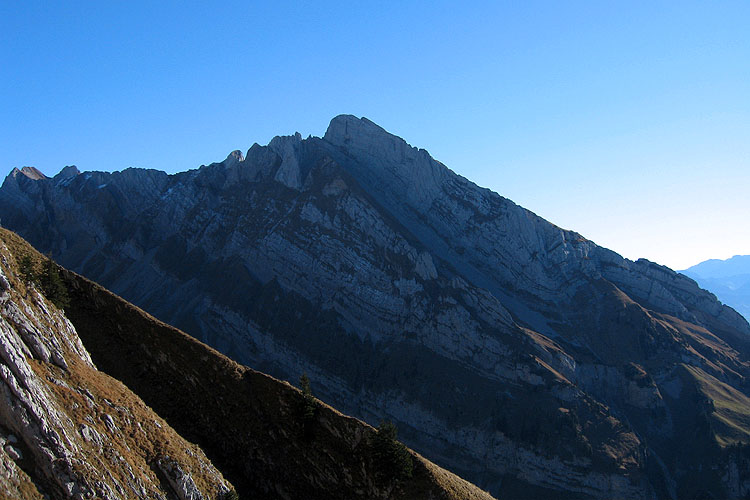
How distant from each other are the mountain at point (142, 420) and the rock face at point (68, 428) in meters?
0.10

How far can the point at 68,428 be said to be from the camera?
41.9m

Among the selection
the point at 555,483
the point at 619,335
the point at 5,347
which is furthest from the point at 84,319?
the point at 619,335

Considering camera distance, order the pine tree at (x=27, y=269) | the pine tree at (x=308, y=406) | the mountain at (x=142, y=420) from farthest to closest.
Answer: the pine tree at (x=308, y=406), the pine tree at (x=27, y=269), the mountain at (x=142, y=420)

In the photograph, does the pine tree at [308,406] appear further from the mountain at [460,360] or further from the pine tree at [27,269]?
the mountain at [460,360]

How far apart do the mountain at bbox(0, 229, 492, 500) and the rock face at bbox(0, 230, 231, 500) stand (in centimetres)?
10

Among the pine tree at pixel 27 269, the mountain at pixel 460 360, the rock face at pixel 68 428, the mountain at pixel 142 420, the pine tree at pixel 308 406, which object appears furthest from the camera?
the mountain at pixel 460 360

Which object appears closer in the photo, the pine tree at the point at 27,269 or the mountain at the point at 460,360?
the pine tree at the point at 27,269

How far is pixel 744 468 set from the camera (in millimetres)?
139375

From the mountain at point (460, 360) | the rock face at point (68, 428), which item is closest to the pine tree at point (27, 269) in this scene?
the rock face at point (68, 428)

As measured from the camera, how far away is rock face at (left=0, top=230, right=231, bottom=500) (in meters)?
39.0

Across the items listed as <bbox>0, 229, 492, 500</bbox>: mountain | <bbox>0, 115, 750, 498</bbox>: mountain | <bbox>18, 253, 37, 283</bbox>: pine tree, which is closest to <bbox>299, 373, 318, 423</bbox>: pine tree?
<bbox>0, 229, 492, 500</bbox>: mountain

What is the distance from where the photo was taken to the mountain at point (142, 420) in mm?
40062

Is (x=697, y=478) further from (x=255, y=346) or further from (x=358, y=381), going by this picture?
(x=255, y=346)

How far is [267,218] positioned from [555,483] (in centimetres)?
12926
